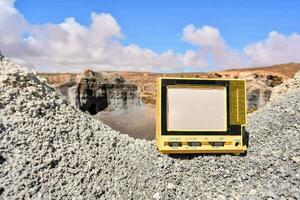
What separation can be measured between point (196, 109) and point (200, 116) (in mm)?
→ 127

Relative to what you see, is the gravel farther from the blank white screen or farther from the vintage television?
the blank white screen

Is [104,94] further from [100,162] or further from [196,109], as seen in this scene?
[100,162]

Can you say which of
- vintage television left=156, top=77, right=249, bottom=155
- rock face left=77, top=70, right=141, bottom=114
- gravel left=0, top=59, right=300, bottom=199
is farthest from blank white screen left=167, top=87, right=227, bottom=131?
rock face left=77, top=70, right=141, bottom=114

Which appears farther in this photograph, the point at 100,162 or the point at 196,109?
the point at 196,109

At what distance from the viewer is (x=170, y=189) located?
5395mm

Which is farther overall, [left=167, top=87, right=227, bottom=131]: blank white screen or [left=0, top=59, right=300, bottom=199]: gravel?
[left=167, top=87, right=227, bottom=131]: blank white screen

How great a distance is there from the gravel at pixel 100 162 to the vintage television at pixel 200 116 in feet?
0.67

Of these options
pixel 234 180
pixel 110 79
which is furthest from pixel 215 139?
pixel 110 79

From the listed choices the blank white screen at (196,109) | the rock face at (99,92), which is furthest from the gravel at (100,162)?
the rock face at (99,92)

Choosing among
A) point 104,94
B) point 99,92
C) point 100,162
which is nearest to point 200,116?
point 100,162

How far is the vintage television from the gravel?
0.20m

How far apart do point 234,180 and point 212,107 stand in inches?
48.2

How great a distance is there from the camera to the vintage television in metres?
6.00

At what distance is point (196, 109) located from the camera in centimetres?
623
